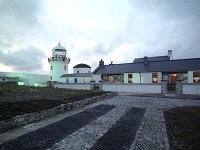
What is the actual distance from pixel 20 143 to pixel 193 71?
114 ft

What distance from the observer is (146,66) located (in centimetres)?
4097

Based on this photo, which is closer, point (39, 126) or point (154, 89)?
point (39, 126)

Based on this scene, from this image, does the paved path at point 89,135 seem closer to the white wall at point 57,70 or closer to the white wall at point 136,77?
the white wall at point 136,77

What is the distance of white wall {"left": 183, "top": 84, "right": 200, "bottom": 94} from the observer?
27.7 metres

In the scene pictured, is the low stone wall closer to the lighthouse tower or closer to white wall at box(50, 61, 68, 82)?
the lighthouse tower

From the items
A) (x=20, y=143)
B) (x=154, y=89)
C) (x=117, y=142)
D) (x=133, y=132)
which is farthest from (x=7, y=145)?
(x=154, y=89)

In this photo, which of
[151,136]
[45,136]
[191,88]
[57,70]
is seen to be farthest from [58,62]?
[151,136]

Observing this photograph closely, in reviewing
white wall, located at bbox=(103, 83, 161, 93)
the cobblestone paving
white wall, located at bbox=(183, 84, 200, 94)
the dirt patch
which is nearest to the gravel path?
the cobblestone paving

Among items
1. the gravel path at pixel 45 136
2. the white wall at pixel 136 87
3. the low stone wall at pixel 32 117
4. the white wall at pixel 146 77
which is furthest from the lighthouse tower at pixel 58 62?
the gravel path at pixel 45 136

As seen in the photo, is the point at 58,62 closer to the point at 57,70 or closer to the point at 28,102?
the point at 57,70

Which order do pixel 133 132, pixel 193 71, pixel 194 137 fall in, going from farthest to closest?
pixel 193 71
pixel 133 132
pixel 194 137

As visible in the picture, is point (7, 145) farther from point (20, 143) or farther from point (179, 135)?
point (179, 135)

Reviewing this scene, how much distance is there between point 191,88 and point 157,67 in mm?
11863

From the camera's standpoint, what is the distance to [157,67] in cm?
3928
